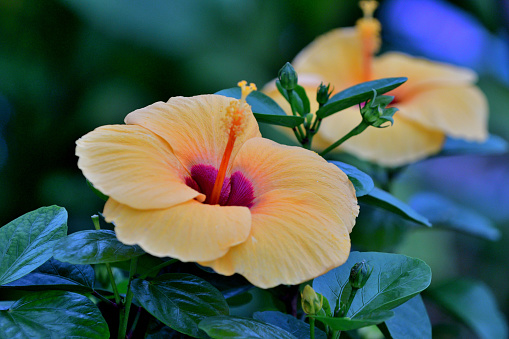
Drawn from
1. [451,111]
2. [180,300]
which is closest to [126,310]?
[180,300]

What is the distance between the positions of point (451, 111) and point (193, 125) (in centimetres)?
80

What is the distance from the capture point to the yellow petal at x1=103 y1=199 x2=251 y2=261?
417 millimetres

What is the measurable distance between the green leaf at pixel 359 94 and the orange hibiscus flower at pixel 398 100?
0.37 metres

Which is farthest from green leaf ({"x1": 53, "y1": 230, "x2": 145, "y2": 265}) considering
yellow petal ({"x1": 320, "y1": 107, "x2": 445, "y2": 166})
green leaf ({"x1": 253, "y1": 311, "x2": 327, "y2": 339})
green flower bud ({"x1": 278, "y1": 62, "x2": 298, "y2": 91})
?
yellow petal ({"x1": 320, "y1": 107, "x2": 445, "y2": 166})

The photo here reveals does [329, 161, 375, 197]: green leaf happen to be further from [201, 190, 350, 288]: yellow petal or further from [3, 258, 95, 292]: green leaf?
[3, 258, 95, 292]: green leaf

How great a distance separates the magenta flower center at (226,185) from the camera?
1.86ft

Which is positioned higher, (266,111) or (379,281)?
(266,111)

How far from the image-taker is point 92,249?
1.52 ft

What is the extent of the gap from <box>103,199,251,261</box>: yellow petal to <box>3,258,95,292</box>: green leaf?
4.4 inches

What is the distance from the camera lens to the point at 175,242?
42 centimetres

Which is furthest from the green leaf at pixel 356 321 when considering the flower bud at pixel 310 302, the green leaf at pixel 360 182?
the green leaf at pixel 360 182

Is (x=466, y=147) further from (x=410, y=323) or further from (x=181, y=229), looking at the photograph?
(x=181, y=229)

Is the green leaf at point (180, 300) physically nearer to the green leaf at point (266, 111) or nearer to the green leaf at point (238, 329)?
the green leaf at point (238, 329)

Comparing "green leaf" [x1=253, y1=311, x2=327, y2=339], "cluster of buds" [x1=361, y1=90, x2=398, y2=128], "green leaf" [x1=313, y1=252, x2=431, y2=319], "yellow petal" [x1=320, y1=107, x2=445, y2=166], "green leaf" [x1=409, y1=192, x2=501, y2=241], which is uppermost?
"cluster of buds" [x1=361, y1=90, x2=398, y2=128]
